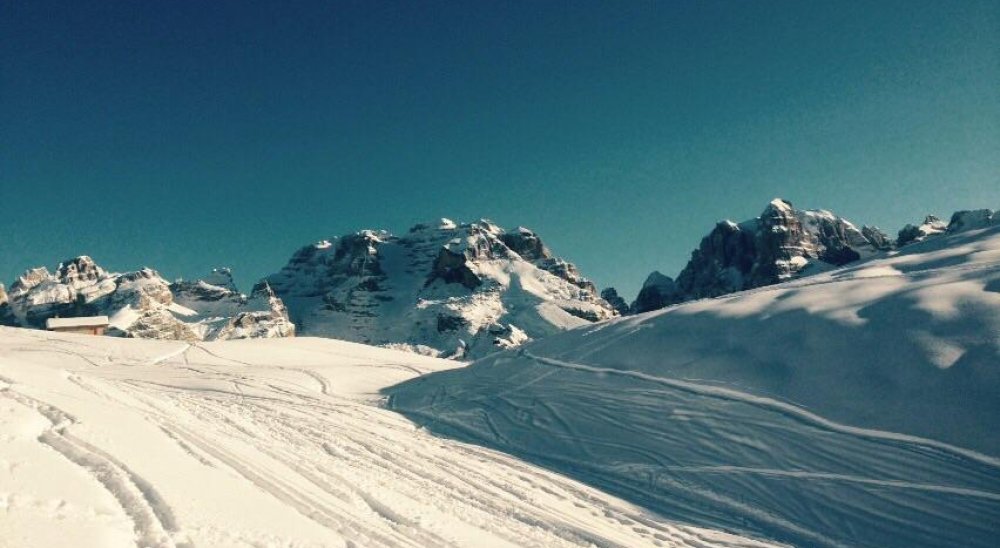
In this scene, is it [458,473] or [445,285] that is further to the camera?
[445,285]

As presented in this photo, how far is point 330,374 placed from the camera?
22.0 metres

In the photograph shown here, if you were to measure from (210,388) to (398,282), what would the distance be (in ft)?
547

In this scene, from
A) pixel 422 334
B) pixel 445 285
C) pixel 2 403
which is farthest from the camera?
pixel 445 285

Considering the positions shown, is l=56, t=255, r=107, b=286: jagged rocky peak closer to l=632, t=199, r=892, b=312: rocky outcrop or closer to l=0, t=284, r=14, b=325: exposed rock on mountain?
l=0, t=284, r=14, b=325: exposed rock on mountain

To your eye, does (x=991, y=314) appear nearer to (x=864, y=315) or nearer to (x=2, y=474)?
(x=864, y=315)

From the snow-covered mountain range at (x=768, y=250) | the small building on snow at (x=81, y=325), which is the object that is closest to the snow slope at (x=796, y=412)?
the small building on snow at (x=81, y=325)

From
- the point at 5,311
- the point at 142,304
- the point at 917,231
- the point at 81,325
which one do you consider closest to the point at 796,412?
the point at 81,325

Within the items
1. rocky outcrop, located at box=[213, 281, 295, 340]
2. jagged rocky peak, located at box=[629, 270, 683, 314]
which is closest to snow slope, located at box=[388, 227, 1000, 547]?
rocky outcrop, located at box=[213, 281, 295, 340]

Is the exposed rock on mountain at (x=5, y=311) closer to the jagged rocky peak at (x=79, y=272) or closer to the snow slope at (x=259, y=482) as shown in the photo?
the jagged rocky peak at (x=79, y=272)

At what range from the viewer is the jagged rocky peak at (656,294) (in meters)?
148

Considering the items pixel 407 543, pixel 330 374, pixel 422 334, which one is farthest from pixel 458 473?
pixel 422 334

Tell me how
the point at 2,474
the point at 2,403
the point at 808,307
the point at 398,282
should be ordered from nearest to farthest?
the point at 2,474 < the point at 2,403 < the point at 808,307 < the point at 398,282

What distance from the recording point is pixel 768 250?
137 m

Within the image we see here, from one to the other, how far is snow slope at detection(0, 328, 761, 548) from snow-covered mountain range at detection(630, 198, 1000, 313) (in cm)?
12079
